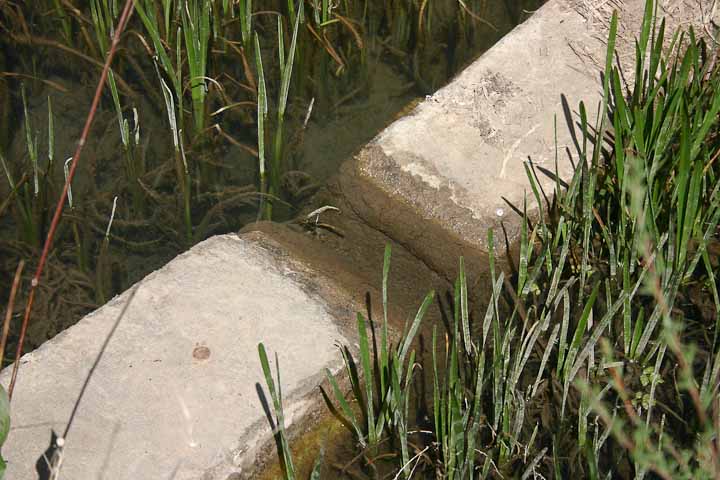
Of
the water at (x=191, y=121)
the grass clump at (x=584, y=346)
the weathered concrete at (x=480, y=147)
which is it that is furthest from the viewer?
the water at (x=191, y=121)

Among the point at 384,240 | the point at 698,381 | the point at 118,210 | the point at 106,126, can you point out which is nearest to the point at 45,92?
the point at 106,126

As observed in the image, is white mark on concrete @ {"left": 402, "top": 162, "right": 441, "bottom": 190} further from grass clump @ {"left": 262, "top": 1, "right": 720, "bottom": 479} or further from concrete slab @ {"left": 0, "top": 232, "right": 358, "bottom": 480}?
concrete slab @ {"left": 0, "top": 232, "right": 358, "bottom": 480}

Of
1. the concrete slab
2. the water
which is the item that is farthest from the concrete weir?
the water

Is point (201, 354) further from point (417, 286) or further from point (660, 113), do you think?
point (660, 113)

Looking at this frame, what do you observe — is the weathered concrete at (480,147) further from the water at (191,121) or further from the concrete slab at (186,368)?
the concrete slab at (186,368)

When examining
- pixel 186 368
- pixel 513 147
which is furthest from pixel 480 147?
pixel 186 368

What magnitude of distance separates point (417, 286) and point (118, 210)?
0.88 meters

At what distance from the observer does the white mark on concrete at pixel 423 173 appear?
2.17 meters

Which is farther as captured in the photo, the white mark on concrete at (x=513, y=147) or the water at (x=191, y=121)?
the water at (x=191, y=121)

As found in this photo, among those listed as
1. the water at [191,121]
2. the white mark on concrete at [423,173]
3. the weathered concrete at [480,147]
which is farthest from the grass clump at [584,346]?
the water at [191,121]

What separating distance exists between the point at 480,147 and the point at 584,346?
665 millimetres

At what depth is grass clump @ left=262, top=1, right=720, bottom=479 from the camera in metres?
1.62

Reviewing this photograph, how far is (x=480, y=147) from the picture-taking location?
2234 millimetres

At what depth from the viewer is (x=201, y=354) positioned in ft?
5.87
